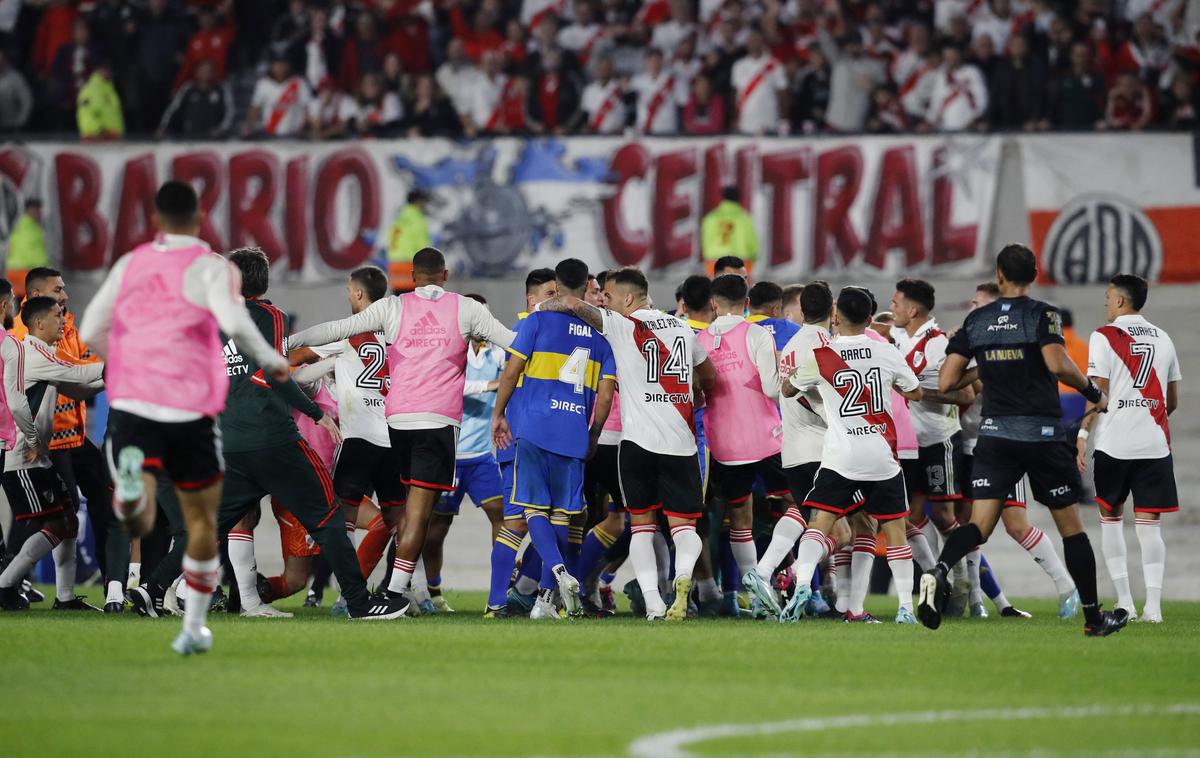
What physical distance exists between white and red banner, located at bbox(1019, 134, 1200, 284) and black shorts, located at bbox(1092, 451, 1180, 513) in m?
10.5

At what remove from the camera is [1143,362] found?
40.7 ft

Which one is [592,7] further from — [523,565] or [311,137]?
[523,565]

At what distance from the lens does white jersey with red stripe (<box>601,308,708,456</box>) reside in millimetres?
12055

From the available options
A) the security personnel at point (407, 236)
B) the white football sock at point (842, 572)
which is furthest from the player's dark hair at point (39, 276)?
the security personnel at point (407, 236)

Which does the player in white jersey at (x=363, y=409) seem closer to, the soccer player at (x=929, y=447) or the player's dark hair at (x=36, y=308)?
the player's dark hair at (x=36, y=308)

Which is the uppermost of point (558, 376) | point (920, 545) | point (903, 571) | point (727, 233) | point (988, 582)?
point (727, 233)

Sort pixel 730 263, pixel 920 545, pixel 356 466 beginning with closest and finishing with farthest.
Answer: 1. pixel 356 466
2. pixel 920 545
3. pixel 730 263

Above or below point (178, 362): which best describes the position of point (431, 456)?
below

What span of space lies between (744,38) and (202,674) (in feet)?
61.4

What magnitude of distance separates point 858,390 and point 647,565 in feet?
6.25

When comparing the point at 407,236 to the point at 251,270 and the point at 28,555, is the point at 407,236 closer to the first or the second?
the point at 28,555

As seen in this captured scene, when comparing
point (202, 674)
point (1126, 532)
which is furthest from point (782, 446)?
point (1126, 532)

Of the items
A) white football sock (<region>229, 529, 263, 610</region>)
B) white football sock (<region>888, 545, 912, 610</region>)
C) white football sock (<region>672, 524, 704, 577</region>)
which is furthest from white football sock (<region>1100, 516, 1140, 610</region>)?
white football sock (<region>229, 529, 263, 610</region>)

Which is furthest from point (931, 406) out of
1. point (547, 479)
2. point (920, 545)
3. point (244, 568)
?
point (244, 568)
